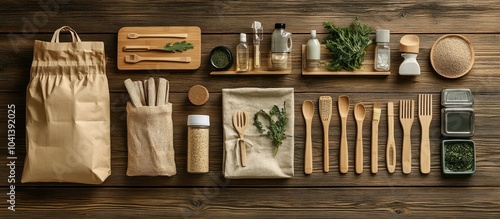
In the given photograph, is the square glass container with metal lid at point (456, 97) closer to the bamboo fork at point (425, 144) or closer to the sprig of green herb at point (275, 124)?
the bamboo fork at point (425, 144)

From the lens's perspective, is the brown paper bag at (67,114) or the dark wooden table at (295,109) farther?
the dark wooden table at (295,109)

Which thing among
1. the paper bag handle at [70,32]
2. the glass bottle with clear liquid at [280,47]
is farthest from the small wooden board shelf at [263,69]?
the paper bag handle at [70,32]

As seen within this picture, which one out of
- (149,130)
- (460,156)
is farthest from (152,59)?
(460,156)

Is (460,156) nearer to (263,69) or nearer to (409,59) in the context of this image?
(409,59)

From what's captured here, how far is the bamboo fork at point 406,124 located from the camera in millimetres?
2041

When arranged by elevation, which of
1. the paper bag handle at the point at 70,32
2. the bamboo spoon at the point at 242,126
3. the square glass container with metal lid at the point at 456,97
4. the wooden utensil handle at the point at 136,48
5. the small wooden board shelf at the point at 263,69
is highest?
the paper bag handle at the point at 70,32

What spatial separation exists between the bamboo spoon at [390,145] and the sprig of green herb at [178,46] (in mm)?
735

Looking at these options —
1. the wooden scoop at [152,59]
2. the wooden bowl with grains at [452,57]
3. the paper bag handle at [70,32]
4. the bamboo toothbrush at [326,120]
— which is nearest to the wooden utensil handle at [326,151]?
the bamboo toothbrush at [326,120]

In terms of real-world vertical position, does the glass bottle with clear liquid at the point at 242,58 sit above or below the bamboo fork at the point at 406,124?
above

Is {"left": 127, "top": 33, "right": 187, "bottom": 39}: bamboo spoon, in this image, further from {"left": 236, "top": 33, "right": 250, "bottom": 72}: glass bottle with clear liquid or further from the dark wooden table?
{"left": 236, "top": 33, "right": 250, "bottom": 72}: glass bottle with clear liquid

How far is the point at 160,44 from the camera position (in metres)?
2.05

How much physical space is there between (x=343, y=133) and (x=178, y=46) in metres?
0.66

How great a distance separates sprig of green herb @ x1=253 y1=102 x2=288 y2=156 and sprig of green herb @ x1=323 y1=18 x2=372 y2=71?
0.23 metres

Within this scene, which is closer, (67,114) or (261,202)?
(67,114)
